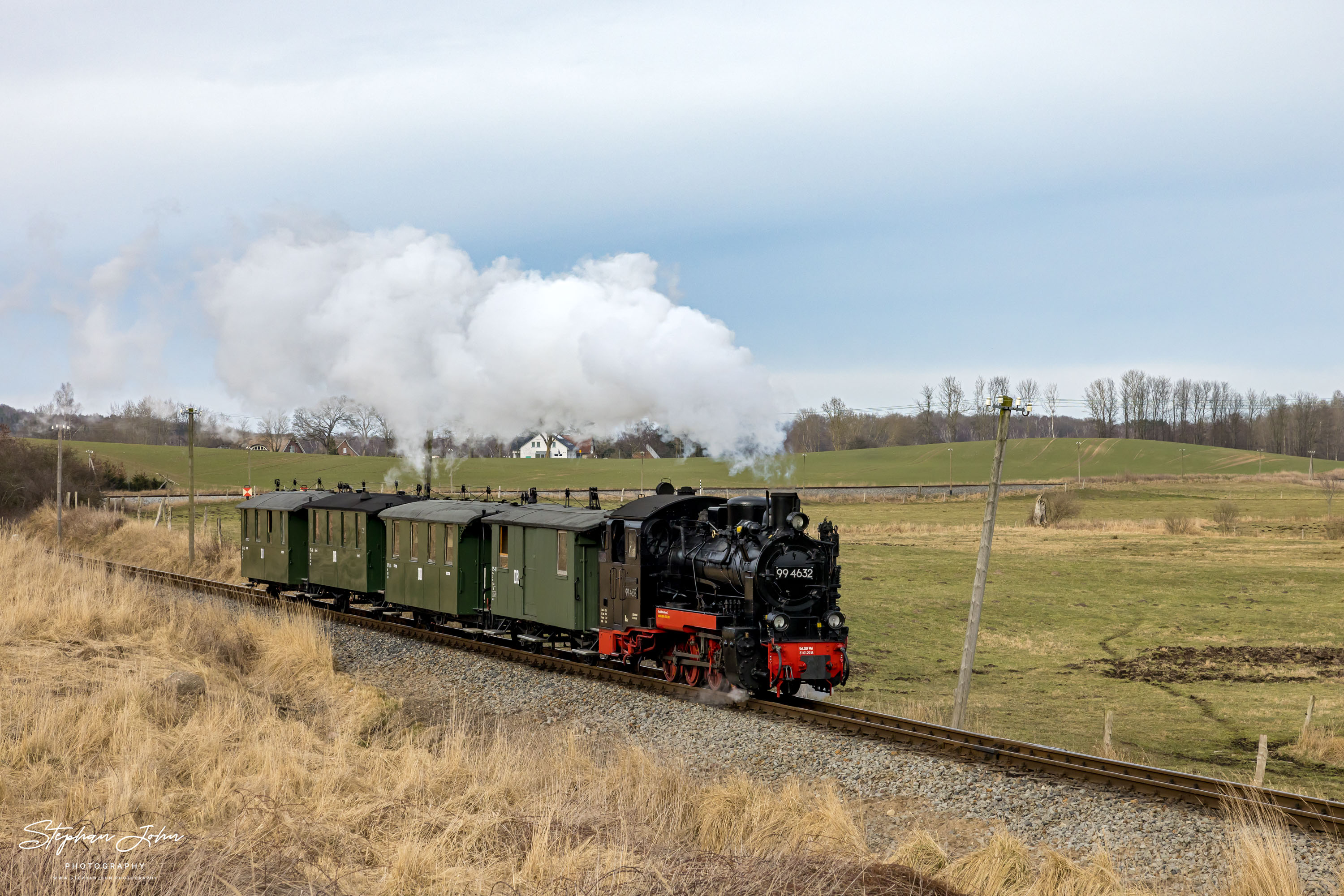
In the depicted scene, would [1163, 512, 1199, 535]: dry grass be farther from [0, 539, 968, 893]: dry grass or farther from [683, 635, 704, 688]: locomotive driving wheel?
[0, 539, 968, 893]: dry grass

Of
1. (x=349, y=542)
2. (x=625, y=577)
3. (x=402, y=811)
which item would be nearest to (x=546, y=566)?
(x=625, y=577)

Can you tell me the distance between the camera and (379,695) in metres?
16.5

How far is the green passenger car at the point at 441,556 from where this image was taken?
22375mm

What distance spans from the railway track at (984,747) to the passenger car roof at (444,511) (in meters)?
2.73

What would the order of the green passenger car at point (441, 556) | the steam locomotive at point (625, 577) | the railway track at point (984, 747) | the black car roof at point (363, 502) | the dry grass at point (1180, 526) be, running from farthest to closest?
the dry grass at point (1180, 526) → the black car roof at point (363, 502) → the green passenger car at point (441, 556) → the steam locomotive at point (625, 577) → the railway track at point (984, 747)

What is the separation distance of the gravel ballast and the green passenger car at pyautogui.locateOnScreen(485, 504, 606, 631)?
1.36 metres

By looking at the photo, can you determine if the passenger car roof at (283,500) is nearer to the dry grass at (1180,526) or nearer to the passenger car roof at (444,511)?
the passenger car roof at (444,511)

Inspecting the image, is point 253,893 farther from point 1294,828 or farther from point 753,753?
point 1294,828

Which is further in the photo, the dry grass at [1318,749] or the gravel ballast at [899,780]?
the dry grass at [1318,749]

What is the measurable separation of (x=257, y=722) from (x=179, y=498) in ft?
230

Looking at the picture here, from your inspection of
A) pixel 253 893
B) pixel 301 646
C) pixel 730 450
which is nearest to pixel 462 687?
pixel 301 646


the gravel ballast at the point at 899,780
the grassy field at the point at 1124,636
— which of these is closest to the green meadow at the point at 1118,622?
the grassy field at the point at 1124,636

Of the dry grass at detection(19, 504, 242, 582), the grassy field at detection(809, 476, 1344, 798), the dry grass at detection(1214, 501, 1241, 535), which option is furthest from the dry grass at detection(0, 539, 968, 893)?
the dry grass at detection(1214, 501, 1241, 535)

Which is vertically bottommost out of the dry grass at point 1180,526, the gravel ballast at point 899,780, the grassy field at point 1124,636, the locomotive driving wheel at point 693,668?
the grassy field at point 1124,636
